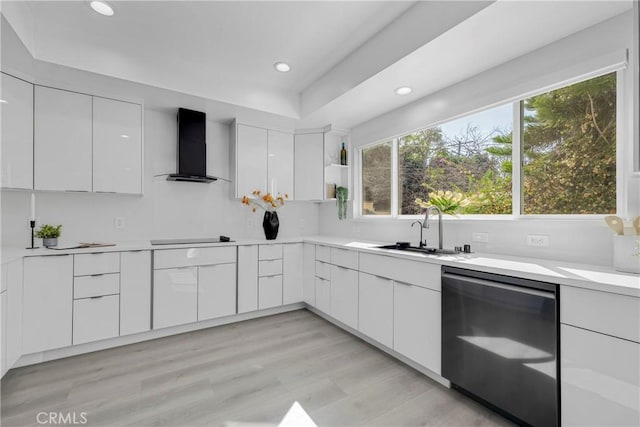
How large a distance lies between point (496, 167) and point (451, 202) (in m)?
0.45

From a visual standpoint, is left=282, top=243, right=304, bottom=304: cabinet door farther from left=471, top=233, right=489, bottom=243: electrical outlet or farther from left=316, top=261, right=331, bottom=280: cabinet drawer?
left=471, top=233, right=489, bottom=243: electrical outlet

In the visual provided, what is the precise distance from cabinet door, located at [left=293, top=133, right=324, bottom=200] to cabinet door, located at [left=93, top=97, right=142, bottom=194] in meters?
1.78

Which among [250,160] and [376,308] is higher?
[250,160]

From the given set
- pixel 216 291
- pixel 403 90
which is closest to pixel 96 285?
pixel 216 291

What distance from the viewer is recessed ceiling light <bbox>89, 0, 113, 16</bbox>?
1912mm

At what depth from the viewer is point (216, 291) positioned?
2.99m

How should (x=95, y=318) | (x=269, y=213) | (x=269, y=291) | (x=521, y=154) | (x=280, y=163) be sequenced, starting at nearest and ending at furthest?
(x=521, y=154)
(x=95, y=318)
(x=269, y=291)
(x=269, y=213)
(x=280, y=163)

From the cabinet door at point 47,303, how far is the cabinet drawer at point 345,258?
2.29 meters

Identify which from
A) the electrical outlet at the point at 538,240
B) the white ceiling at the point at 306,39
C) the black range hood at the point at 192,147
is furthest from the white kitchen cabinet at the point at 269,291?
the electrical outlet at the point at 538,240

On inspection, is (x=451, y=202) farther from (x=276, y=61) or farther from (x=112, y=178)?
(x=112, y=178)

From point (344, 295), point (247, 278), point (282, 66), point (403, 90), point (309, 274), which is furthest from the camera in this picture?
point (309, 274)

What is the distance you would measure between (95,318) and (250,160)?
85.1 inches

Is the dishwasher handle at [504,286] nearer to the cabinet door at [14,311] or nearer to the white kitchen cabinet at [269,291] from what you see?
the white kitchen cabinet at [269,291]

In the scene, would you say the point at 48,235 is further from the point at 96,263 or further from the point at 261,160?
the point at 261,160
